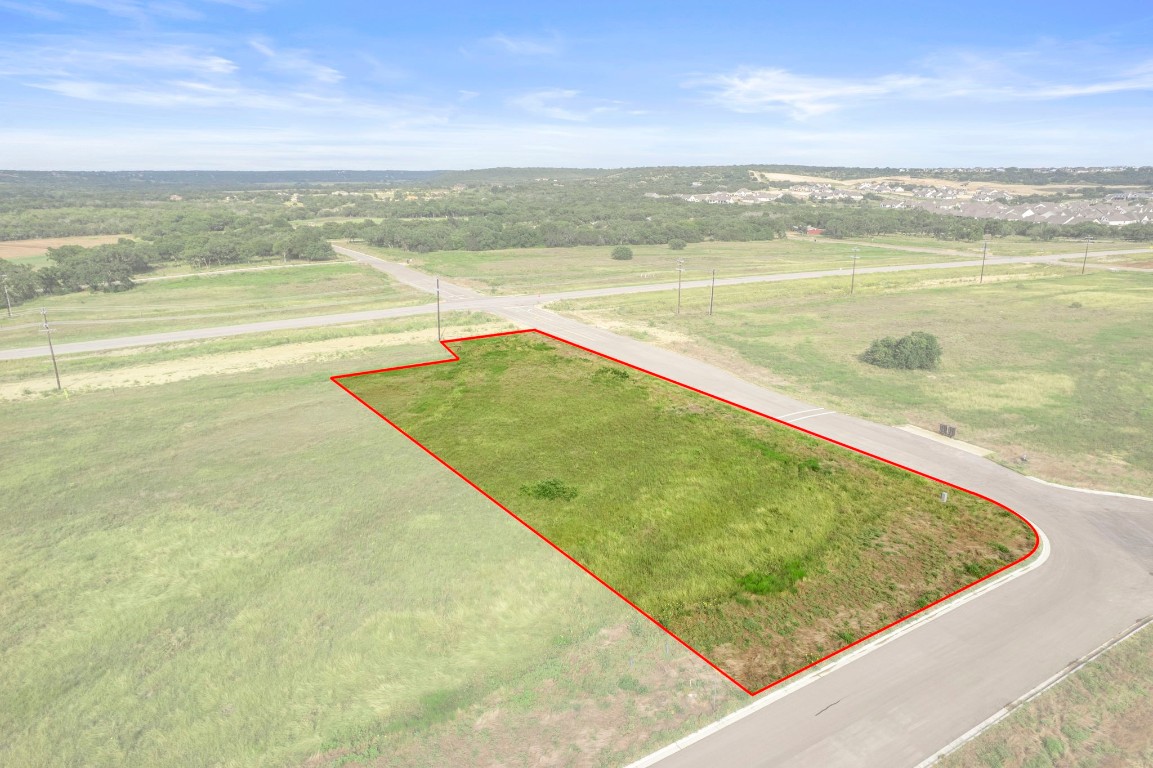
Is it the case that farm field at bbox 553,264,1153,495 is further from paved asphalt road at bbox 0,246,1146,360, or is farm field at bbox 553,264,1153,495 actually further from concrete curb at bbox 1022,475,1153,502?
paved asphalt road at bbox 0,246,1146,360

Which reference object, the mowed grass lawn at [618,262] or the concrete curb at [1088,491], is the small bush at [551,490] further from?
the mowed grass lawn at [618,262]

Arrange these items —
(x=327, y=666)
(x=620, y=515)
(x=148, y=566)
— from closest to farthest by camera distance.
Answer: (x=327, y=666) < (x=148, y=566) < (x=620, y=515)

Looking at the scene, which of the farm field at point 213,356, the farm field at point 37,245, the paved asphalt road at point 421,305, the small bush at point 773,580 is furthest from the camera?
the farm field at point 37,245

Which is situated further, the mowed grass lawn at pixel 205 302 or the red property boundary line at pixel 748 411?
the mowed grass lawn at pixel 205 302

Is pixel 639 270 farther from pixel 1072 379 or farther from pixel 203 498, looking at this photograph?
pixel 203 498

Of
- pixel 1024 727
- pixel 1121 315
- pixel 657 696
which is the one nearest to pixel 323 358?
pixel 657 696

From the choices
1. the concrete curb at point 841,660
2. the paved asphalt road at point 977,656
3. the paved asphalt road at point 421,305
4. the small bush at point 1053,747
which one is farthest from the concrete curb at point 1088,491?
the paved asphalt road at point 421,305

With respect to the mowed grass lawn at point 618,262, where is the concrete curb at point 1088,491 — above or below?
below
